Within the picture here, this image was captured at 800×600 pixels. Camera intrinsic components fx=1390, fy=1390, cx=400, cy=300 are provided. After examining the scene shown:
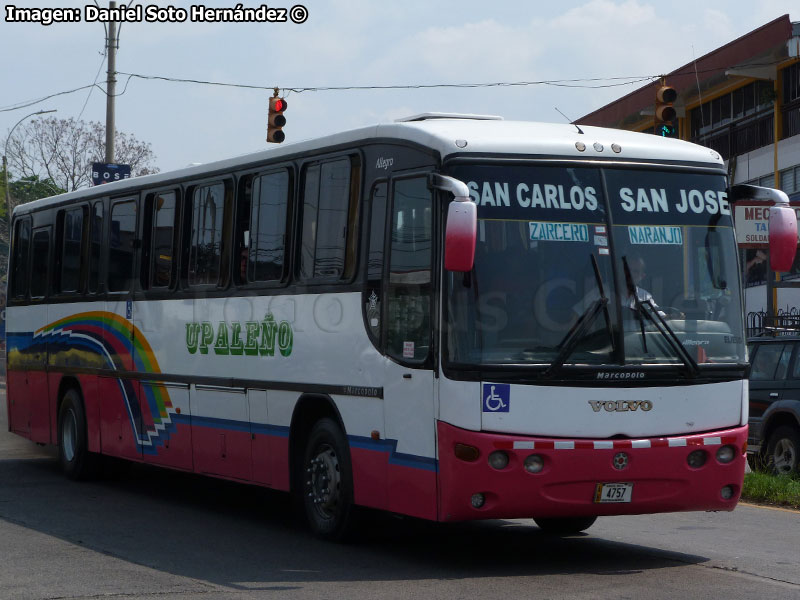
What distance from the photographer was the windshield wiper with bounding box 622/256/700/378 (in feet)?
30.6

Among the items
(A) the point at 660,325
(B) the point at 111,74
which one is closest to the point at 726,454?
(A) the point at 660,325

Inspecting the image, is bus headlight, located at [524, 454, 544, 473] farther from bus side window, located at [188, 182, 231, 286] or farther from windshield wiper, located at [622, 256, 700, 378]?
bus side window, located at [188, 182, 231, 286]

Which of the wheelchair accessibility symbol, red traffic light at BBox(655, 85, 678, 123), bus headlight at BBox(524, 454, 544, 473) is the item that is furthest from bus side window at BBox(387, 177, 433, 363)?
red traffic light at BBox(655, 85, 678, 123)

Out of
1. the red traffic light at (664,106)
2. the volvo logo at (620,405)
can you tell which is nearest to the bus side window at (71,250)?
the volvo logo at (620,405)

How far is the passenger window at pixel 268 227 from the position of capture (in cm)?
1161

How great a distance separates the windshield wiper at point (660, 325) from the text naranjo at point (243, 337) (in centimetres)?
309

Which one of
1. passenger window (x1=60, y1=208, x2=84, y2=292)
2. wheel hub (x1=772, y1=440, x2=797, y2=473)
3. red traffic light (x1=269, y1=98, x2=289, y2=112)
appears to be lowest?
wheel hub (x1=772, y1=440, x2=797, y2=473)

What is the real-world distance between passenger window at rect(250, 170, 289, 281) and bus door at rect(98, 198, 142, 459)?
9.20 feet

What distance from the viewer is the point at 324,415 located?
1095cm

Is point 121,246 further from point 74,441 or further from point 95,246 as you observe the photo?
point 74,441

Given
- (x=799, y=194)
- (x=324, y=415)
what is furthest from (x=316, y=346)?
(x=799, y=194)

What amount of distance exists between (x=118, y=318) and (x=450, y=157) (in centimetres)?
638

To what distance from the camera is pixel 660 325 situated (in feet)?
30.8

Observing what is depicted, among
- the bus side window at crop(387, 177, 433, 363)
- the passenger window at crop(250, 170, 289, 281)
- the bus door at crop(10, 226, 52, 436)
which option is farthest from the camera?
the bus door at crop(10, 226, 52, 436)
